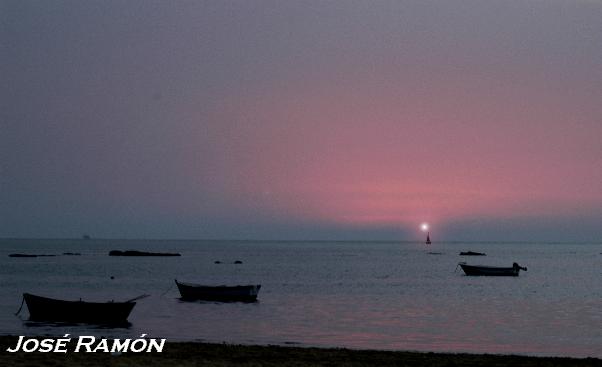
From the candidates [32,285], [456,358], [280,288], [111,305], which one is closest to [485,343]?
[456,358]

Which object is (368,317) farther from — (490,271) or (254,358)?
(490,271)

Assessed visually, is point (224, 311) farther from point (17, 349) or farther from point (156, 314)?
point (17, 349)

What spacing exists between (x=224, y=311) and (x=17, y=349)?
27693 mm

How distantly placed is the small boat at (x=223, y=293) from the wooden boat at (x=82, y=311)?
18.3 meters

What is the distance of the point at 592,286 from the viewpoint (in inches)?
3519

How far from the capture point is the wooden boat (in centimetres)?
Answer: 4025

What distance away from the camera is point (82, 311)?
132 ft

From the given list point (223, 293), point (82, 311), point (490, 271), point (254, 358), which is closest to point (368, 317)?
point (223, 293)

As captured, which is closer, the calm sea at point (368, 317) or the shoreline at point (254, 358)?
the shoreline at point (254, 358)

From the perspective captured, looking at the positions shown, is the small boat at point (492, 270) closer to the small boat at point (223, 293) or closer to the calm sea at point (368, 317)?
the calm sea at point (368, 317)

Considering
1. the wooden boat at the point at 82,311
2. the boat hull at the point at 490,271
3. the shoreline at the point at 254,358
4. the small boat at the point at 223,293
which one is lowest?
the shoreline at the point at 254,358

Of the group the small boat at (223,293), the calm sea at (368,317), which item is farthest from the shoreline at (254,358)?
the small boat at (223,293)

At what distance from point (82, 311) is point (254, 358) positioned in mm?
18917

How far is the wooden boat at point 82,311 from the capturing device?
40.2 metres
